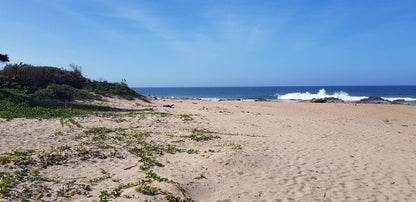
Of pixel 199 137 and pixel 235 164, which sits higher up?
pixel 199 137

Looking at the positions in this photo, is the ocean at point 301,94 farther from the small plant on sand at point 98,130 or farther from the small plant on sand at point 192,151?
the small plant on sand at point 192,151

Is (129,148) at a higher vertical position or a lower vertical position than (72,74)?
A: lower

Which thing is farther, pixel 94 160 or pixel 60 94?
pixel 60 94

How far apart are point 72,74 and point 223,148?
76.6 ft

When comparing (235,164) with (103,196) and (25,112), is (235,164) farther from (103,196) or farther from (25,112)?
(25,112)

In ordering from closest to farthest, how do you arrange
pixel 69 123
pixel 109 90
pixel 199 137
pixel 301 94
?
1. pixel 199 137
2. pixel 69 123
3. pixel 109 90
4. pixel 301 94

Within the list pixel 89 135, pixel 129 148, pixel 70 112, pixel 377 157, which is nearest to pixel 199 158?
pixel 129 148

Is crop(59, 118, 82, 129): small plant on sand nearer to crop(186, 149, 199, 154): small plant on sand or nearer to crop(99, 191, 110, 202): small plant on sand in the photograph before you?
crop(186, 149, 199, 154): small plant on sand

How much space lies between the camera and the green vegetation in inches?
536

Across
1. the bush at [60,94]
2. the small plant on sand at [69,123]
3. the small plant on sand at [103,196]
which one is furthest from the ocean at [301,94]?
the small plant on sand at [103,196]

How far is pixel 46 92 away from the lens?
18.8m

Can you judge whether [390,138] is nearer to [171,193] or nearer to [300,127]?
[300,127]

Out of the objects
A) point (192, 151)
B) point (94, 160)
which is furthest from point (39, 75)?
point (192, 151)

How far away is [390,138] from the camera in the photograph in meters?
12.4
